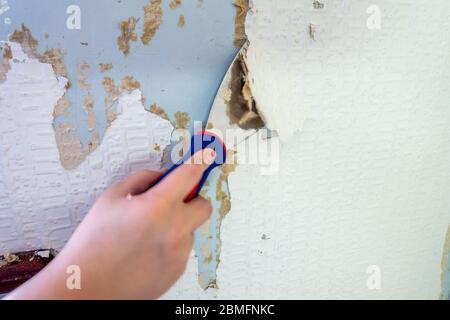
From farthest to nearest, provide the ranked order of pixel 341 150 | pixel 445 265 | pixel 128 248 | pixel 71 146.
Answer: pixel 445 265 < pixel 341 150 < pixel 71 146 < pixel 128 248

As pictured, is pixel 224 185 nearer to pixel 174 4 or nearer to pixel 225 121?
pixel 225 121

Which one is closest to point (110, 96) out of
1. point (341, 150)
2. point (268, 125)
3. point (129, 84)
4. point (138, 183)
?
point (129, 84)

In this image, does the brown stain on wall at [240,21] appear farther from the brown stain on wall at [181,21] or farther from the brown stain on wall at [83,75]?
the brown stain on wall at [83,75]

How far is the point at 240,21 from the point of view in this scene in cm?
56

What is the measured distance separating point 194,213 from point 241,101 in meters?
0.19

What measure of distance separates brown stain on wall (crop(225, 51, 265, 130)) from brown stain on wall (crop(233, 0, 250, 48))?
2 cm

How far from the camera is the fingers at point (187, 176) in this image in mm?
488

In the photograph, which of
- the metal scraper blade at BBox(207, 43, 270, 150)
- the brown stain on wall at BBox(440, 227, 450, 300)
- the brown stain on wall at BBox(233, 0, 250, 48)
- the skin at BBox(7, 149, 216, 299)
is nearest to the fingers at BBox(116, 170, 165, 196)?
the skin at BBox(7, 149, 216, 299)

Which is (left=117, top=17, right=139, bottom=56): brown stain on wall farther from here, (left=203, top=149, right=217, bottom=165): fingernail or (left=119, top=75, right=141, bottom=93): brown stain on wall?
(left=203, top=149, right=217, bottom=165): fingernail

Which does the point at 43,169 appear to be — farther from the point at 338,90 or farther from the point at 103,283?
the point at 338,90

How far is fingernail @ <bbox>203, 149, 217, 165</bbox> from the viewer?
1.78 feet

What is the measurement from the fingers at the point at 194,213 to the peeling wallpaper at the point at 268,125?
3.5 inches

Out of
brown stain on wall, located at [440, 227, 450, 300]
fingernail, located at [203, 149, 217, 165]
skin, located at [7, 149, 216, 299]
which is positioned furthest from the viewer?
brown stain on wall, located at [440, 227, 450, 300]

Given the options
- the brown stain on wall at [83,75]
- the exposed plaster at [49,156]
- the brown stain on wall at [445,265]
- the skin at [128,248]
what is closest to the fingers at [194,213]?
the skin at [128,248]
